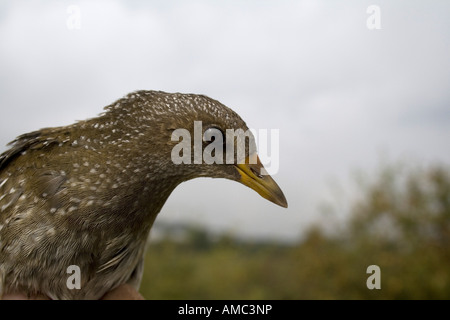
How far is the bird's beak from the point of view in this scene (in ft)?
11.1

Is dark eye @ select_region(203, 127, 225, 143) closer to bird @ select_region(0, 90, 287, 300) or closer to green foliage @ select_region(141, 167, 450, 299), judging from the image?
bird @ select_region(0, 90, 287, 300)

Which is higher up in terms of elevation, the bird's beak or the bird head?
the bird head

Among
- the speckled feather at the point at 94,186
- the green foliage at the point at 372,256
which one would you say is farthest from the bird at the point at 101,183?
the green foliage at the point at 372,256

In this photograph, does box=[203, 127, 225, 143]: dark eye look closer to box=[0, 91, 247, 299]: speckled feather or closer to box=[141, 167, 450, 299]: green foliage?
box=[0, 91, 247, 299]: speckled feather

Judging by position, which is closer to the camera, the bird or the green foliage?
the bird

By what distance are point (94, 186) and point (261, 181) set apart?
1316 millimetres

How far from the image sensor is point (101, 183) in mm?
3344

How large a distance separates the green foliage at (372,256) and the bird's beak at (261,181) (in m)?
11.5

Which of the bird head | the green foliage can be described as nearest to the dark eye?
the bird head

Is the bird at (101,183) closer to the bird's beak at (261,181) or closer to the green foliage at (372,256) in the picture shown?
the bird's beak at (261,181)

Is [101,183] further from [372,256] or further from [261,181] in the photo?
[372,256]

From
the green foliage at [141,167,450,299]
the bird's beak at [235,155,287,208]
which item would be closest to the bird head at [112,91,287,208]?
the bird's beak at [235,155,287,208]
